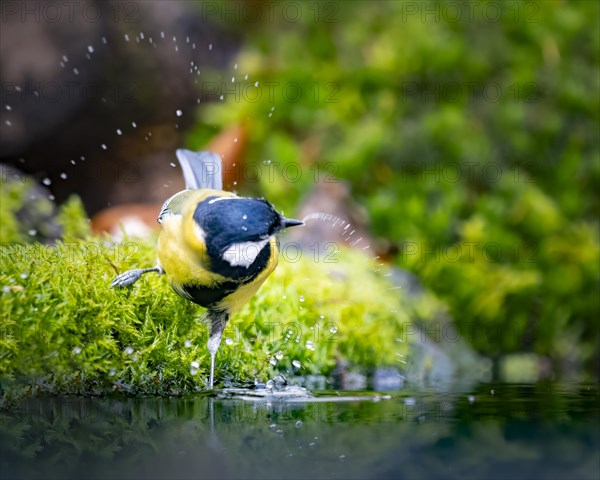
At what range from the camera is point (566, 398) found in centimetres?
192

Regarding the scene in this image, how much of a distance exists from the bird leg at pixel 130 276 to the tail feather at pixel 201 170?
0.25 m

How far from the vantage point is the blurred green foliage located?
335 cm

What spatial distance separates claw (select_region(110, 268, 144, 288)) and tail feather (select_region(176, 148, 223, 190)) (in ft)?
0.87

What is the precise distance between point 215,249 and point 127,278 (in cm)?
31

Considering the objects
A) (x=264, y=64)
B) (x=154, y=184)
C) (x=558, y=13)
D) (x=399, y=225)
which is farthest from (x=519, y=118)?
(x=154, y=184)

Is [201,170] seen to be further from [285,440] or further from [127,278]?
[285,440]

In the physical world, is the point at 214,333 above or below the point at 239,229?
below

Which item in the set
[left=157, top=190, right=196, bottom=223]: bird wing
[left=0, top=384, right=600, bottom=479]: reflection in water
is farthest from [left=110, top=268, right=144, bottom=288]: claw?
[left=0, top=384, right=600, bottom=479]: reflection in water

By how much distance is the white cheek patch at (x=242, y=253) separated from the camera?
137 cm

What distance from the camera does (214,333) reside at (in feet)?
5.39

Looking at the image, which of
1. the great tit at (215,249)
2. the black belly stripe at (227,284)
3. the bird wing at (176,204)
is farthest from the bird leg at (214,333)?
the bird wing at (176,204)

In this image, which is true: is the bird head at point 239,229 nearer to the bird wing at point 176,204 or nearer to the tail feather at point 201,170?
the bird wing at point 176,204

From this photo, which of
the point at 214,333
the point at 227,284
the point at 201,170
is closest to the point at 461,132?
the point at 201,170

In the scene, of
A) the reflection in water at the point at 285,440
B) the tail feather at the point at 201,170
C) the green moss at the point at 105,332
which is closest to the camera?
the reflection in water at the point at 285,440
